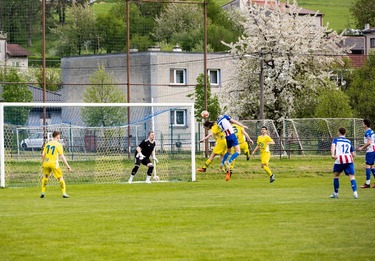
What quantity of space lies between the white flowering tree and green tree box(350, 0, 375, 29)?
70078 mm

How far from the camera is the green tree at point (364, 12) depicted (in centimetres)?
13475

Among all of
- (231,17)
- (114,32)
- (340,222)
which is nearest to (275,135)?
(114,32)

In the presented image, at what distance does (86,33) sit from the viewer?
2559 inches

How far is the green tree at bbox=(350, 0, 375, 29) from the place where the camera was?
13475cm

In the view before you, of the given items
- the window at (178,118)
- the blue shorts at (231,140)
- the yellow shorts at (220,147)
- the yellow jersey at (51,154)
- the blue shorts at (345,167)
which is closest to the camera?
the blue shorts at (345,167)

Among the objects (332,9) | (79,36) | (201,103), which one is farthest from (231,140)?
(332,9)

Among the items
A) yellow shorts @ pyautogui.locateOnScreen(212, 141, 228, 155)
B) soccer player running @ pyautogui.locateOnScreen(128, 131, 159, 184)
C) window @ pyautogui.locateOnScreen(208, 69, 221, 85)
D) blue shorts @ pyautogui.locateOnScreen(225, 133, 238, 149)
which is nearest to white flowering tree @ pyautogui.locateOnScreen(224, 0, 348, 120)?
window @ pyautogui.locateOnScreen(208, 69, 221, 85)

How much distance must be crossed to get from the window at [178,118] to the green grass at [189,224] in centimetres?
979

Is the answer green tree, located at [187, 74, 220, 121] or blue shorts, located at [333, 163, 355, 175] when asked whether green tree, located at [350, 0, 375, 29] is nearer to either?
green tree, located at [187, 74, 220, 121]

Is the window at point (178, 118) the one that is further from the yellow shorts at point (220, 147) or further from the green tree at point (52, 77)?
the green tree at point (52, 77)

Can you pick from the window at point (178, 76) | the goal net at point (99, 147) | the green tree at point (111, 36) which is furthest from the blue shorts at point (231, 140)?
the window at point (178, 76)

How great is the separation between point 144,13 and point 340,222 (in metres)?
50.5

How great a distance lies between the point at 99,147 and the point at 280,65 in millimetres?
29605

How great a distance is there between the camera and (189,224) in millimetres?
17891
